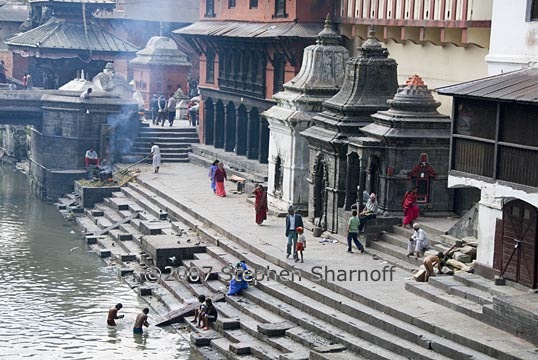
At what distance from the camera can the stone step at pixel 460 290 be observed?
70.8 feet

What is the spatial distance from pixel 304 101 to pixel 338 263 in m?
6.28

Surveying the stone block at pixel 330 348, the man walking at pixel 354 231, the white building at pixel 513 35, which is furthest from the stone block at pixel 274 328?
the white building at pixel 513 35

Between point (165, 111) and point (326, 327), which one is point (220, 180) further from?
point (326, 327)

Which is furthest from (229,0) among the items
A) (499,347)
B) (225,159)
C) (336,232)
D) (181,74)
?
(499,347)

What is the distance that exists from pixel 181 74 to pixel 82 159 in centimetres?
1094

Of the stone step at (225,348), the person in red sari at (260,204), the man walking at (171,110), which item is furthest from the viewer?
the man walking at (171,110)

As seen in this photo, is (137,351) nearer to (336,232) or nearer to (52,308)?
(52,308)

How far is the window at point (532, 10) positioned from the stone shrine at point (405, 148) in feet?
18.1

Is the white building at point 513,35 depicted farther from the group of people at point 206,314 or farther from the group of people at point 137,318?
the group of people at point 137,318

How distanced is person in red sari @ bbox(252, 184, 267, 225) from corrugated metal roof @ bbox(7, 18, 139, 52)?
1951 cm

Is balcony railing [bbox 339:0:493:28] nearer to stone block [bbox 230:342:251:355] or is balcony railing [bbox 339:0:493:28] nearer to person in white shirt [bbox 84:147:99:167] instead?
stone block [bbox 230:342:251:355]

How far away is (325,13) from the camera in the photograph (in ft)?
120

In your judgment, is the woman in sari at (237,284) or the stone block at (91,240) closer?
the woman in sari at (237,284)

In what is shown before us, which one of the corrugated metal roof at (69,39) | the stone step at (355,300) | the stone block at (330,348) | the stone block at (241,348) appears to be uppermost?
the corrugated metal roof at (69,39)
